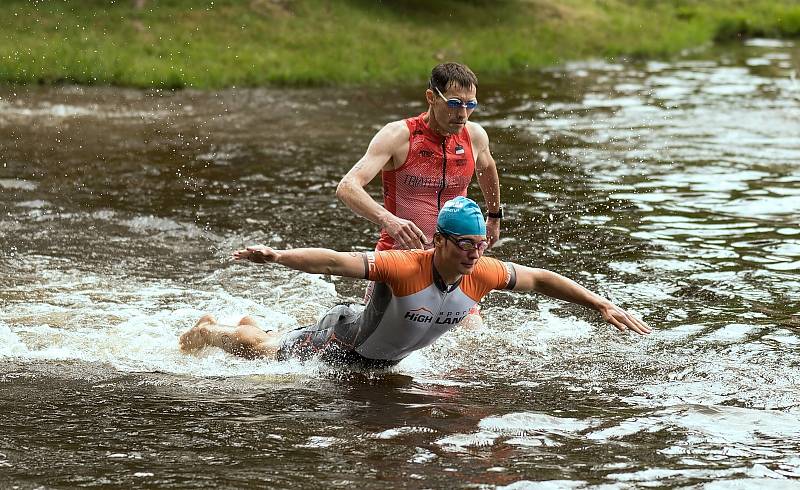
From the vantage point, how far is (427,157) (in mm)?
9086

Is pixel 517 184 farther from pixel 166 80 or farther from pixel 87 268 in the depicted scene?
pixel 166 80

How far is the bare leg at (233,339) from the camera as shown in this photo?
29.8 ft

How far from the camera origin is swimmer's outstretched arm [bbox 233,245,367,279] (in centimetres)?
725

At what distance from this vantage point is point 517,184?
16.5 metres

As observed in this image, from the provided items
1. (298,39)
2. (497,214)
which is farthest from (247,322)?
(298,39)

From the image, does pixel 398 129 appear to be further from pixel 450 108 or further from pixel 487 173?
pixel 487 173

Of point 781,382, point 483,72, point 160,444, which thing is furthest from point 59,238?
point 483,72

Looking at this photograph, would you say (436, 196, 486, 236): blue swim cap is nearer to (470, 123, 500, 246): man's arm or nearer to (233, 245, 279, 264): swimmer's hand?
(233, 245, 279, 264): swimmer's hand

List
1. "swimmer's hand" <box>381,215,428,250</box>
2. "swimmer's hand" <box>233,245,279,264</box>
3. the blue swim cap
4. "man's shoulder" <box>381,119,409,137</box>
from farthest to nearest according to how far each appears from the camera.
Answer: "man's shoulder" <box>381,119,409,137</box>, "swimmer's hand" <box>381,215,428,250</box>, the blue swim cap, "swimmer's hand" <box>233,245,279,264</box>

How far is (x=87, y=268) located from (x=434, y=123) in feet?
15.9

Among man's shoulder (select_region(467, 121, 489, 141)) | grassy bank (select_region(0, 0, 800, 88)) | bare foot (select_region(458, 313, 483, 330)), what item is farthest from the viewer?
grassy bank (select_region(0, 0, 800, 88))

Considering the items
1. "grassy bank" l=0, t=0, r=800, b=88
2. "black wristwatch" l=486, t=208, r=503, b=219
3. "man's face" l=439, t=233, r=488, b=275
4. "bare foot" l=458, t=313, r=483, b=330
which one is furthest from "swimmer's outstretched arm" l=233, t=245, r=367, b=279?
"grassy bank" l=0, t=0, r=800, b=88

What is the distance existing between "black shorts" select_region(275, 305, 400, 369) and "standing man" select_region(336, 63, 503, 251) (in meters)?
0.68

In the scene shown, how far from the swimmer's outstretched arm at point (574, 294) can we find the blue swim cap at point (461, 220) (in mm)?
663
